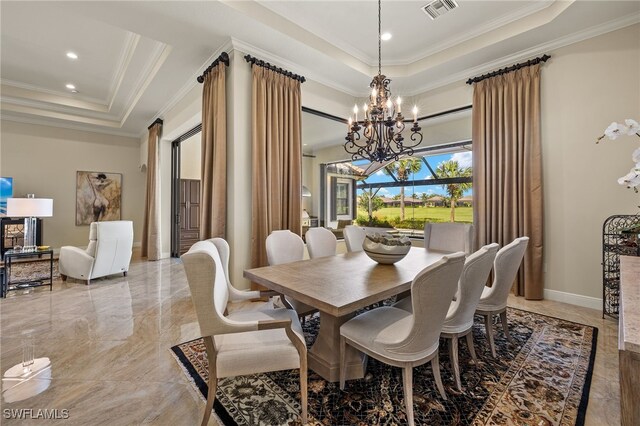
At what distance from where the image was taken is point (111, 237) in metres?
4.36

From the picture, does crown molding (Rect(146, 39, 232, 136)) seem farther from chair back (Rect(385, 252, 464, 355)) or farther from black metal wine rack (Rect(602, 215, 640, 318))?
black metal wine rack (Rect(602, 215, 640, 318))

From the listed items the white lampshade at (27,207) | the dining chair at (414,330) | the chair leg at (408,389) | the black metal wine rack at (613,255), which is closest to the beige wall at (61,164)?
the white lampshade at (27,207)

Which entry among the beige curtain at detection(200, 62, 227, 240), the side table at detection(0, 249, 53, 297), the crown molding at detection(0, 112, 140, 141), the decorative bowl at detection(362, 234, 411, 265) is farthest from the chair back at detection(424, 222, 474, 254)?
the crown molding at detection(0, 112, 140, 141)

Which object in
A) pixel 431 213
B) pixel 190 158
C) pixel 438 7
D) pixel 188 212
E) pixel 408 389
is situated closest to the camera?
pixel 408 389

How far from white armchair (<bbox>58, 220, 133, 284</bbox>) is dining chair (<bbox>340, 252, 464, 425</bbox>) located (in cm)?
434

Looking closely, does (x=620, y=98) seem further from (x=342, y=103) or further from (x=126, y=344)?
(x=126, y=344)

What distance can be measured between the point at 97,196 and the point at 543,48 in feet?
31.2

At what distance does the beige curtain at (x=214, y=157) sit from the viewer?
136 inches

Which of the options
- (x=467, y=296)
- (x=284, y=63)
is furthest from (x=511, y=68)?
(x=467, y=296)

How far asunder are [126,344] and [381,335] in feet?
7.34

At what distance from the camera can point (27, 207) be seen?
4125mm

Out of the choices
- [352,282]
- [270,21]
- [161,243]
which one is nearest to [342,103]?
[270,21]

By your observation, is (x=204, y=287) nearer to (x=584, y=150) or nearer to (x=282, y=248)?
(x=282, y=248)

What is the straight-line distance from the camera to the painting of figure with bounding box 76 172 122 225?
6.96 meters
